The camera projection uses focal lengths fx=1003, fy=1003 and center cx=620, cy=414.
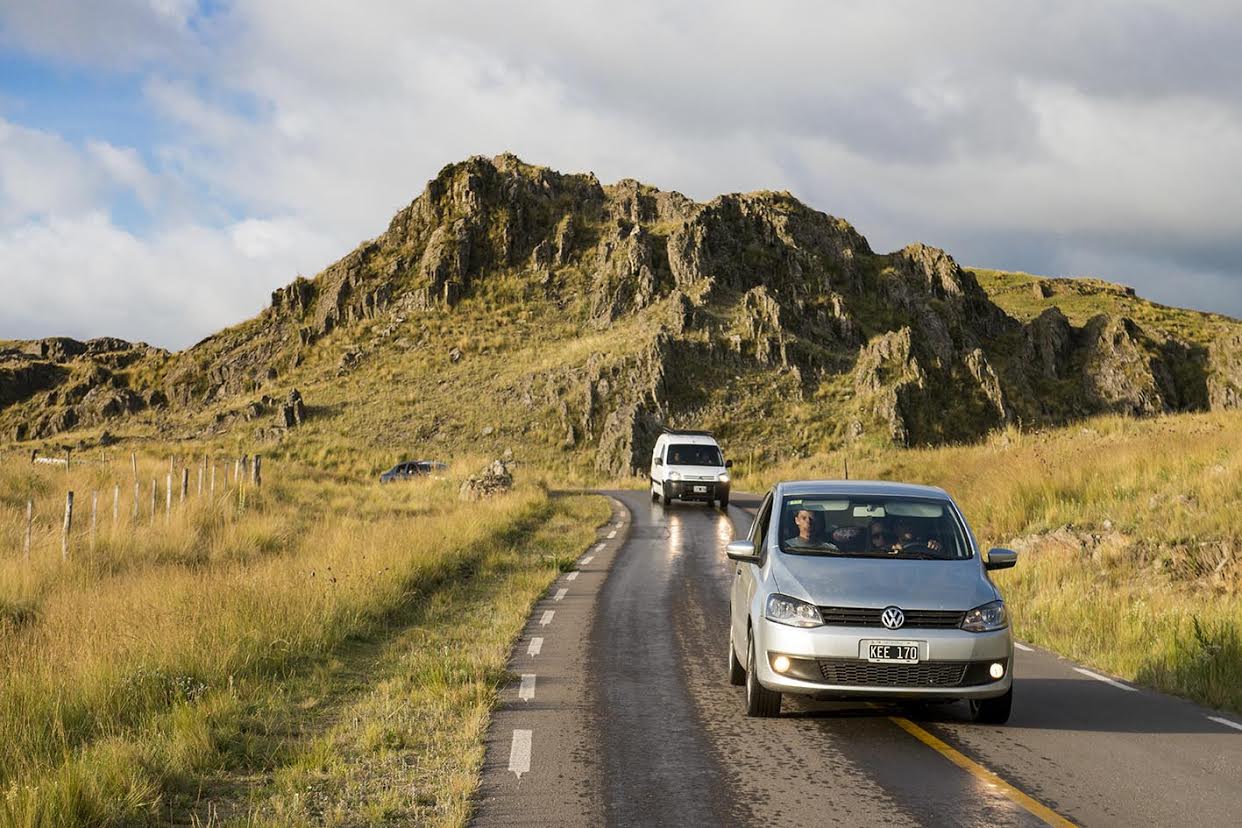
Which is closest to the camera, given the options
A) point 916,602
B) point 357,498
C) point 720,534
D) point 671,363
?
point 916,602

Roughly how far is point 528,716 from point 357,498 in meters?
24.2

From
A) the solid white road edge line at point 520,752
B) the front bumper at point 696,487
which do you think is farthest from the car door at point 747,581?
the front bumper at point 696,487

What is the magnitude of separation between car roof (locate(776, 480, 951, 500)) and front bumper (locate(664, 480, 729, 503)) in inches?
851

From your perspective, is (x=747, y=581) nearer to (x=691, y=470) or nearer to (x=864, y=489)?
(x=864, y=489)

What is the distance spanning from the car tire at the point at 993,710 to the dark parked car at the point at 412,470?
3276 centimetres

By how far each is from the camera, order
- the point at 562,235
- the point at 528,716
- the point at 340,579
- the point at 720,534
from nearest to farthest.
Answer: the point at 528,716 → the point at 340,579 → the point at 720,534 → the point at 562,235

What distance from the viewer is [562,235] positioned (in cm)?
8556

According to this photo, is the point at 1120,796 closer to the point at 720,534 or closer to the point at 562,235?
the point at 720,534

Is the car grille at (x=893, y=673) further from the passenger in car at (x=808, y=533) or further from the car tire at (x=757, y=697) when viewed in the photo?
the passenger in car at (x=808, y=533)

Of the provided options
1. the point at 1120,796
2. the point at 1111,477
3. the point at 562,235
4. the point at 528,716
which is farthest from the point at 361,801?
the point at 562,235

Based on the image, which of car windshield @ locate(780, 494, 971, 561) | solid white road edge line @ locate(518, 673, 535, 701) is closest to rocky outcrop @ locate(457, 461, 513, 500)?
solid white road edge line @ locate(518, 673, 535, 701)

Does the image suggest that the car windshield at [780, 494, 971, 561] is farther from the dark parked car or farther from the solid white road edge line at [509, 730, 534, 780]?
the dark parked car

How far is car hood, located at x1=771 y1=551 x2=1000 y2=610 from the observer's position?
7.09 m

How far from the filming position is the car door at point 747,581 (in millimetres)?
8266
